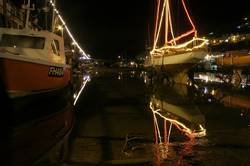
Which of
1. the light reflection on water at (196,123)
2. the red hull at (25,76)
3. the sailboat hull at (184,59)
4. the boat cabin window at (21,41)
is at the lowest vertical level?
the light reflection on water at (196,123)

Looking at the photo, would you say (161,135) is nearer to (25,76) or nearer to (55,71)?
(25,76)

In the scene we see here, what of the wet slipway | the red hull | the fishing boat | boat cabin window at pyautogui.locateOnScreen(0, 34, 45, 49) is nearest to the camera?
the wet slipway

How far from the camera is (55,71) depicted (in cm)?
1728

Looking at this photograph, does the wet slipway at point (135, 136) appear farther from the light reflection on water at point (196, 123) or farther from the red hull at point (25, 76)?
the red hull at point (25, 76)

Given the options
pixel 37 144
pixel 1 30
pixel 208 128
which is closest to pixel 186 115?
pixel 208 128

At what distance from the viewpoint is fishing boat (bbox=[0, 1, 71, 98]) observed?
13.1 meters

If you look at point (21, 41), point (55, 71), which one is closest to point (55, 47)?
point (21, 41)

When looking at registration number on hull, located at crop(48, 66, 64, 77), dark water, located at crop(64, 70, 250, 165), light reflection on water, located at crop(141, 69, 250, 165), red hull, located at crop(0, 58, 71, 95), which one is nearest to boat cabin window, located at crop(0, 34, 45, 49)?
registration number on hull, located at crop(48, 66, 64, 77)

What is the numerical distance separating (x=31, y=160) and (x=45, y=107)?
8.37 m

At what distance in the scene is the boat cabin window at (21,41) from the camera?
1730 cm

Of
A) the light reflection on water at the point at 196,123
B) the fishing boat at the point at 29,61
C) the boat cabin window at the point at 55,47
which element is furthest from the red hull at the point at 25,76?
the light reflection on water at the point at 196,123

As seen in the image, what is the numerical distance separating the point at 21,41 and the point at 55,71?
1.95m

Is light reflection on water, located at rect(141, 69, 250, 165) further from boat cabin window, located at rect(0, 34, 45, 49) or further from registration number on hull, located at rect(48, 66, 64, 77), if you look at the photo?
boat cabin window, located at rect(0, 34, 45, 49)

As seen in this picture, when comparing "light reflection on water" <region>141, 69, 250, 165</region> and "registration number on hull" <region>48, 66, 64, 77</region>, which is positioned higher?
"registration number on hull" <region>48, 66, 64, 77</region>
